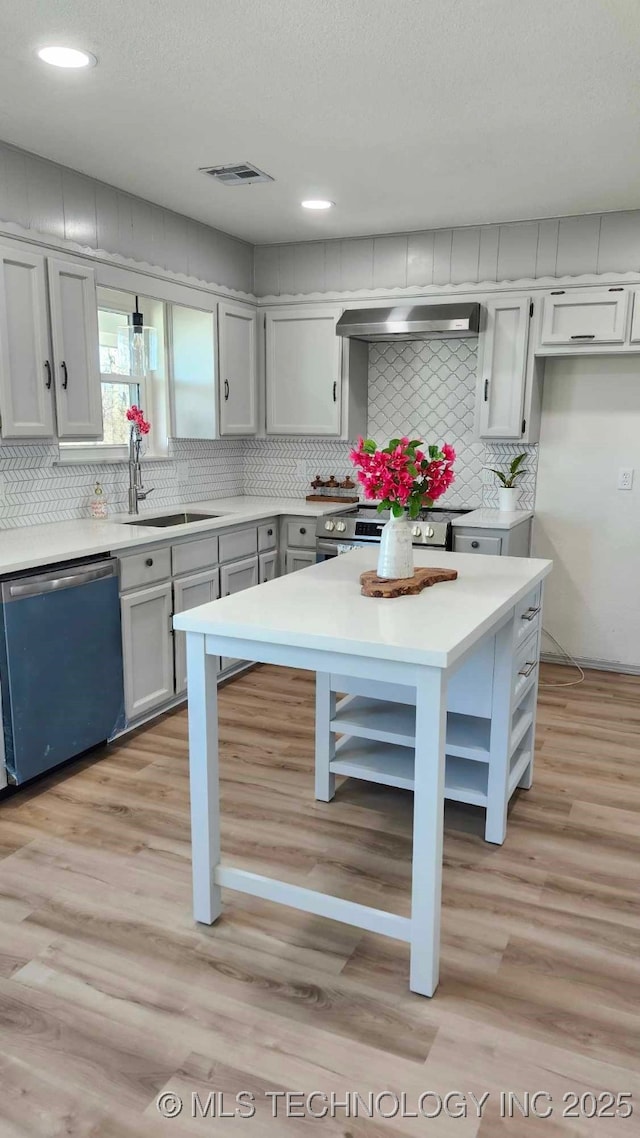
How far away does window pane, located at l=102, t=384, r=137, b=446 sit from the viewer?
4.18m

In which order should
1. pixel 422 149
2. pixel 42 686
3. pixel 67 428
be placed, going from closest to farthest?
pixel 42 686, pixel 422 149, pixel 67 428

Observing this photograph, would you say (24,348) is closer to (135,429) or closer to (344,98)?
(135,429)

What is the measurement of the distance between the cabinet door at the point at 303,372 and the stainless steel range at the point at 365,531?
67 cm

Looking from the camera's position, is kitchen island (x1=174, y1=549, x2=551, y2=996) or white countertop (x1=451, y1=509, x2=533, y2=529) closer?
kitchen island (x1=174, y1=549, x2=551, y2=996)

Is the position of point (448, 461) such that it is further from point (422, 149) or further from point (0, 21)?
point (0, 21)

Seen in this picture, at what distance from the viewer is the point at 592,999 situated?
1.93 meters

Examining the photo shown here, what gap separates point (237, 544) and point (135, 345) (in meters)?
1.25

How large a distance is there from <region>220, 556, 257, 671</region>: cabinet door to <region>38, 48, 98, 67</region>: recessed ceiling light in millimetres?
2371

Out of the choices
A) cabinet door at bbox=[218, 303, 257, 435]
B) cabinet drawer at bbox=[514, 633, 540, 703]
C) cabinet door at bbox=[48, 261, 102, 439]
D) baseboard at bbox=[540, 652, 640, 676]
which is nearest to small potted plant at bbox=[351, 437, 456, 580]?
cabinet drawer at bbox=[514, 633, 540, 703]

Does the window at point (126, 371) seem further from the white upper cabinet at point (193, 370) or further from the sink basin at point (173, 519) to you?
the sink basin at point (173, 519)

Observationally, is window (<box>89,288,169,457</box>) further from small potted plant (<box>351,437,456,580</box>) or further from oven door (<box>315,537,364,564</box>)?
small potted plant (<box>351,437,456,580</box>)

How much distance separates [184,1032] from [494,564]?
5.99 feet

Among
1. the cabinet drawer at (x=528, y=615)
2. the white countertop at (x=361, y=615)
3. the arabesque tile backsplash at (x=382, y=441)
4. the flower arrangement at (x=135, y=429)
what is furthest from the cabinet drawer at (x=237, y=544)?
the cabinet drawer at (x=528, y=615)

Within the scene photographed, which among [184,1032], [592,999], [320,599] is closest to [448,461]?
[320,599]
